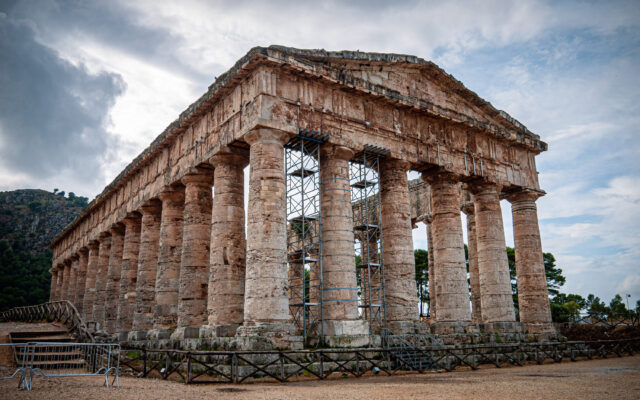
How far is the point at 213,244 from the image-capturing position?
58.0ft

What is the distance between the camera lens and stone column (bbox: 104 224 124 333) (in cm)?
2828

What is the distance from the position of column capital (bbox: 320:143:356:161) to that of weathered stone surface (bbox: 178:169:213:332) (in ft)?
18.8

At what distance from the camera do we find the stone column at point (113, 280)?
92.8ft

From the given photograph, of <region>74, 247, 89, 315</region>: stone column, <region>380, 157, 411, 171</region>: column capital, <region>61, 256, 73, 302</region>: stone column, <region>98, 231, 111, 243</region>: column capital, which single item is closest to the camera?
<region>380, 157, 411, 171</region>: column capital

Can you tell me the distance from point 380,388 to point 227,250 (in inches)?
326

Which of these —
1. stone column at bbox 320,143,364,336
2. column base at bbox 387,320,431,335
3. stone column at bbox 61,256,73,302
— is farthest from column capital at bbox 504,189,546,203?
stone column at bbox 61,256,73,302

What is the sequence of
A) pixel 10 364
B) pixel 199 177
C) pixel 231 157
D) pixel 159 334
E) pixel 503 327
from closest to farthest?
pixel 10 364, pixel 231 157, pixel 159 334, pixel 199 177, pixel 503 327

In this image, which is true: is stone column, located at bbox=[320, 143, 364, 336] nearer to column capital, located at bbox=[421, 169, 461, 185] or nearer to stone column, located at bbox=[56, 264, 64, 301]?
column capital, located at bbox=[421, 169, 461, 185]

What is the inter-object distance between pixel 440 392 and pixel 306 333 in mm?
6849

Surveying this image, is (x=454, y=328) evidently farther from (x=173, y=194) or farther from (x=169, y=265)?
(x=173, y=194)

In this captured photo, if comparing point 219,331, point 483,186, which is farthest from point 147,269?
point 483,186

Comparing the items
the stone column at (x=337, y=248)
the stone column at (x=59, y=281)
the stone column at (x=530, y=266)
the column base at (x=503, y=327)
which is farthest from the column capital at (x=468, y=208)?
the stone column at (x=59, y=281)

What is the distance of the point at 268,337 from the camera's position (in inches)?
561

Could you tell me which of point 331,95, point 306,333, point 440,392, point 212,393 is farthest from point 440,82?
point 212,393
